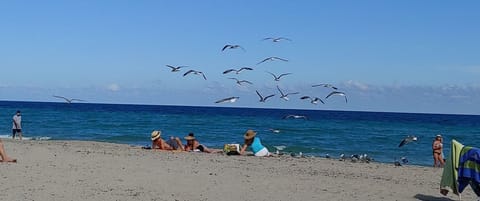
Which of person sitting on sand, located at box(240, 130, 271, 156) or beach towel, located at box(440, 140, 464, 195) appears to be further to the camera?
person sitting on sand, located at box(240, 130, 271, 156)

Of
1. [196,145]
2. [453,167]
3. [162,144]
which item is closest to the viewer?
[453,167]

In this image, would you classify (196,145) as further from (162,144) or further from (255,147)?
(255,147)

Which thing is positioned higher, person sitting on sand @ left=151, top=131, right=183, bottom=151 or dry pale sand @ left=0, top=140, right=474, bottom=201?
person sitting on sand @ left=151, top=131, right=183, bottom=151

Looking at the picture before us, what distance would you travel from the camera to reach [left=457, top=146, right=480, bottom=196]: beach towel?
1123 cm

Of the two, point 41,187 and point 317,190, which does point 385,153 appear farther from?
point 41,187

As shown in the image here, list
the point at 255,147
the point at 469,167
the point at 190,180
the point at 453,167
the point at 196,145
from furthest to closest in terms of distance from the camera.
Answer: the point at 196,145 < the point at 255,147 < the point at 190,180 < the point at 453,167 < the point at 469,167

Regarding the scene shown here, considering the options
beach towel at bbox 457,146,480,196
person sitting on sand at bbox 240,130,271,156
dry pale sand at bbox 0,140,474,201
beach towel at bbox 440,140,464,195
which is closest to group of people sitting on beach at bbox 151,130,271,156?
person sitting on sand at bbox 240,130,271,156

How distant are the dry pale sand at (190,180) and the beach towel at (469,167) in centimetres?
135

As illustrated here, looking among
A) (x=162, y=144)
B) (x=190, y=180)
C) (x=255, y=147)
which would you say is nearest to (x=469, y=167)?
(x=190, y=180)

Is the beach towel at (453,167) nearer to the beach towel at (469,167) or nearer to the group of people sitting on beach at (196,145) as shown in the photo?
the beach towel at (469,167)

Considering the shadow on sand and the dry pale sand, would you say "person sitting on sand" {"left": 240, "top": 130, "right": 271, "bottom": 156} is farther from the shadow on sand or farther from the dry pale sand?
→ the shadow on sand

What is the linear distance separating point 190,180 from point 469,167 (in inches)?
208

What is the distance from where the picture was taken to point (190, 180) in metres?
13.5

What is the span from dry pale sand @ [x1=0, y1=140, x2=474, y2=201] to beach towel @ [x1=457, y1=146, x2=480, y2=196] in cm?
135
